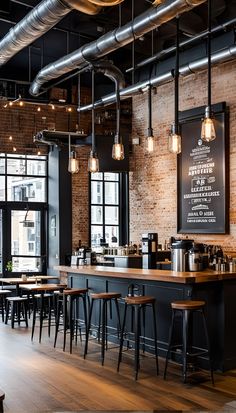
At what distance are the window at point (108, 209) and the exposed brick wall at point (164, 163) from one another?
727mm

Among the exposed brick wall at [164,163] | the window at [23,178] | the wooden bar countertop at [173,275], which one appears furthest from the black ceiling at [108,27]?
the wooden bar countertop at [173,275]

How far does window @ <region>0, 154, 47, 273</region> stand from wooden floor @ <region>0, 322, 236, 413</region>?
4.70 metres

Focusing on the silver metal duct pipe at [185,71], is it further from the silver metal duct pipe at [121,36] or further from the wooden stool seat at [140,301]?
the wooden stool seat at [140,301]

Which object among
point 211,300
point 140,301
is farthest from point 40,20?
point 211,300

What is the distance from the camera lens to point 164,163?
1077cm

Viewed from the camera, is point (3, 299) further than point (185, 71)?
Yes

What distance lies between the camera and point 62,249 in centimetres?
1114

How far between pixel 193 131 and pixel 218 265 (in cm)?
400

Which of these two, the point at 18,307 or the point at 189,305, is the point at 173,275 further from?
the point at 18,307

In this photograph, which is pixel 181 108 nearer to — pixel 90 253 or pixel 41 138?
pixel 41 138

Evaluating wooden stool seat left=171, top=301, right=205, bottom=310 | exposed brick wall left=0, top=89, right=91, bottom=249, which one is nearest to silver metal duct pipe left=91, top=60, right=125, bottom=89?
exposed brick wall left=0, top=89, right=91, bottom=249

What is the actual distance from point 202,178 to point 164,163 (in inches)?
52.2

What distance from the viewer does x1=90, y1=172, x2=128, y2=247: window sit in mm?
12172

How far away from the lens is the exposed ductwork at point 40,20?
506 cm
